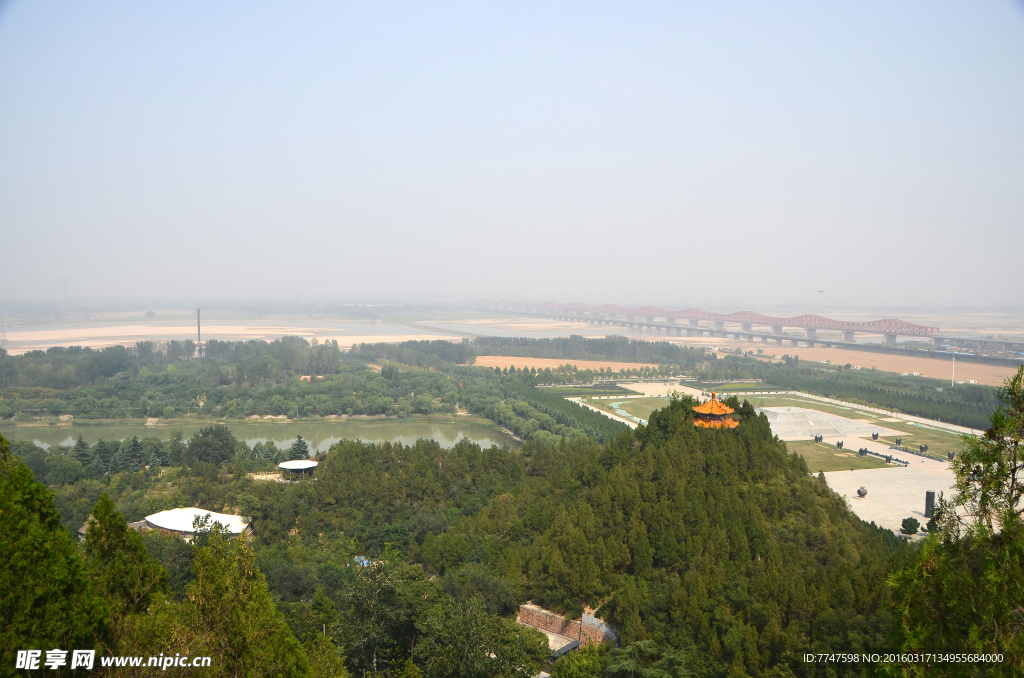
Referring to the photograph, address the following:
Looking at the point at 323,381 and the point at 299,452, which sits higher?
the point at 323,381

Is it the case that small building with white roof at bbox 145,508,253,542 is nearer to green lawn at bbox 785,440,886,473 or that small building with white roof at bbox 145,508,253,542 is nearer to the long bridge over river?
green lawn at bbox 785,440,886,473

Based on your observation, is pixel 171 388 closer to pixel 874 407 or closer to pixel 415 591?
pixel 415 591

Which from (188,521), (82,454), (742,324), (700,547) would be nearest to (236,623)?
(700,547)

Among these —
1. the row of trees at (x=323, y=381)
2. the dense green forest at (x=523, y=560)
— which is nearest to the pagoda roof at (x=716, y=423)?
the dense green forest at (x=523, y=560)

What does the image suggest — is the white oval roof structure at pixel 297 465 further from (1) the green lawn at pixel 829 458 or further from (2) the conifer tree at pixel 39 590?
(1) the green lawn at pixel 829 458

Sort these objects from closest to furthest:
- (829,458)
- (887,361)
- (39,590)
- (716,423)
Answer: (39,590) → (716,423) → (829,458) → (887,361)

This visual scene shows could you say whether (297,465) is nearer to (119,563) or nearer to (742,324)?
(119,563)

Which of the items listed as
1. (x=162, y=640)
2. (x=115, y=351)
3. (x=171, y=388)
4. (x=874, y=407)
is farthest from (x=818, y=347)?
(x=162, y=640)
